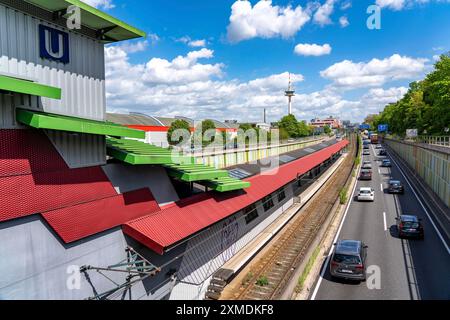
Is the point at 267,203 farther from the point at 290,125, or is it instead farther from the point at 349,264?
the point at 290,125

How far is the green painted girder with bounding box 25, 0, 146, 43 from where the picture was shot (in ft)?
32.1

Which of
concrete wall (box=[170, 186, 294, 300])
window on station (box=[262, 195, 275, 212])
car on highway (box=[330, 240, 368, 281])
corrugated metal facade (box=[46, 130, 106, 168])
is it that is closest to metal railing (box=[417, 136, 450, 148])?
window on station (box=[262, 195, 275, 212])

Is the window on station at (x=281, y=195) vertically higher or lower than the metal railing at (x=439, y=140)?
lower

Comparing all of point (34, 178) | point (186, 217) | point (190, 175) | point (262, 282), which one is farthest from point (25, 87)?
point (262, 282)

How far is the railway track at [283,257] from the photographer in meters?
14.6

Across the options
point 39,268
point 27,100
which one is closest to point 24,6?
point 27,100

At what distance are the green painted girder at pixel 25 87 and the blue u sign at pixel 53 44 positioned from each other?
1.98m

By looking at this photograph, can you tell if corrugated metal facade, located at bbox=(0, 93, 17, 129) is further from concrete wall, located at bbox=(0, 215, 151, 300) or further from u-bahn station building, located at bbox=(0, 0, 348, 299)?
concrete wall, located at bbox=(0, 215, 151, 300)

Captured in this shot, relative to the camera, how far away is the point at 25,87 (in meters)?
8.31

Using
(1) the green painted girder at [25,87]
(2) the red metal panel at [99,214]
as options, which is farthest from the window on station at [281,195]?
(1) the green painted girder at [25,87]

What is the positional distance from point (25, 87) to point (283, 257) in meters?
15.4

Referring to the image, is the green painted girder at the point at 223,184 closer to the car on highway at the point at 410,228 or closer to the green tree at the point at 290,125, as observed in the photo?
the car on highway at the point at 410,228

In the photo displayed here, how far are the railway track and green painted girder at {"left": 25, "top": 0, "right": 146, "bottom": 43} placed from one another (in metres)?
11.8

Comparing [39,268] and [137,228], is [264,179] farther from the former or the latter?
[39,268]
